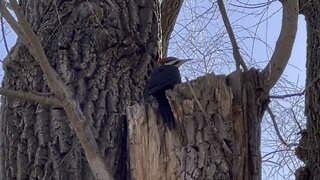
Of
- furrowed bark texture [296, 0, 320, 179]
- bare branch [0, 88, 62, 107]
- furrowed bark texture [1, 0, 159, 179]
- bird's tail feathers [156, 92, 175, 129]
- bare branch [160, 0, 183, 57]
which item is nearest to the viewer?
bare branch [0, 88, 62, 107]

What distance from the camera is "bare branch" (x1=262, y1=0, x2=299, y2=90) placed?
2602 millimetres

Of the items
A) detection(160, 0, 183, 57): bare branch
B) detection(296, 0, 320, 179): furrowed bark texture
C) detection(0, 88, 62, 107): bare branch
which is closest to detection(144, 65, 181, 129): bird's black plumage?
detection(0, 88, 62, 107): bare branch

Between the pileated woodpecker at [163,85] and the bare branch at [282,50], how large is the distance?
37cm

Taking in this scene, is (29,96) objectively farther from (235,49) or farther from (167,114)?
(235,49)

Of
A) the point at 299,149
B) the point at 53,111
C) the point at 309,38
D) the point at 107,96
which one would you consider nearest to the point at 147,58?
the point at 107,96

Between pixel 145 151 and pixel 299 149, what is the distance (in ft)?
6.22

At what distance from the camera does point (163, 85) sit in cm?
295

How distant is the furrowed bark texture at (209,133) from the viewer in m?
2.52

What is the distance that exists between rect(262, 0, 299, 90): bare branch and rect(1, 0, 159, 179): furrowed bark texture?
601 millimetres

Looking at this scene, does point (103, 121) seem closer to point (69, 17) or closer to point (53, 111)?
point (53, 111)

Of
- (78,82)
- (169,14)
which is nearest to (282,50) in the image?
(78,82)

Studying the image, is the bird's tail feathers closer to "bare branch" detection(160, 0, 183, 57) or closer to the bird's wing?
the bird's wing

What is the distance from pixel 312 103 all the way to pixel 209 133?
6.57 ft

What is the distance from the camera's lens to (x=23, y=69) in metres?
2.99
